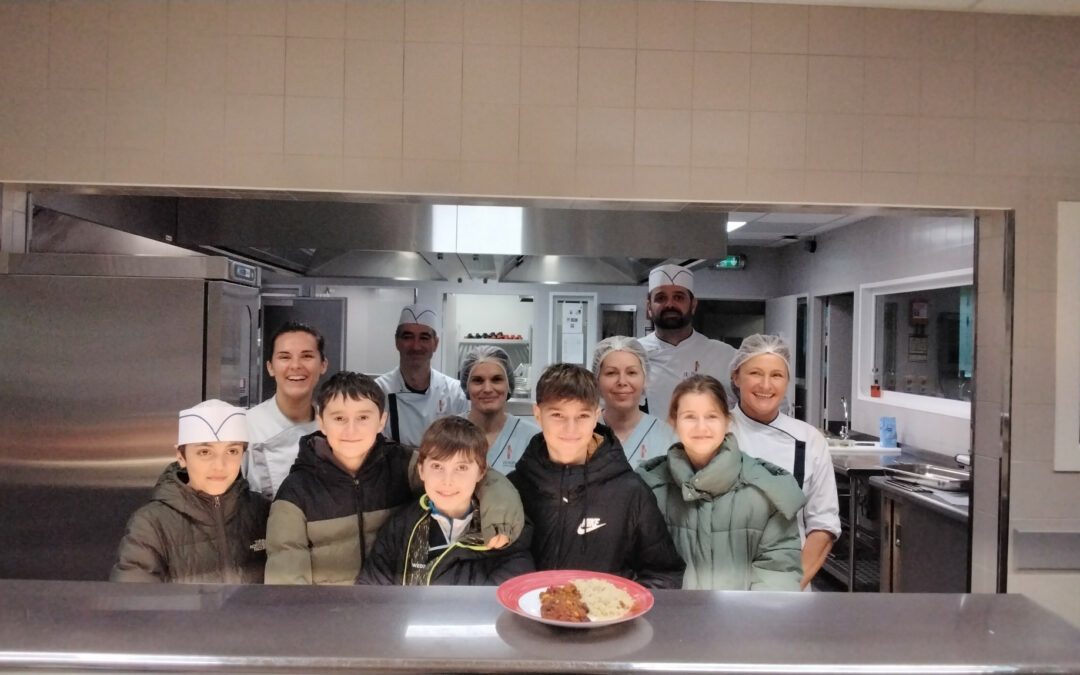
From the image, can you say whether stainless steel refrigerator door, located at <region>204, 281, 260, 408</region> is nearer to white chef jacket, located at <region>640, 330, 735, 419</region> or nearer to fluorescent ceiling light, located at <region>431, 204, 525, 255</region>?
fluorescent ceiling light, located at <region>431, 204, 525, 255</region>

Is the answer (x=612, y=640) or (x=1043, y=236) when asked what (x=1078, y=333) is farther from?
(x=612, y=640)

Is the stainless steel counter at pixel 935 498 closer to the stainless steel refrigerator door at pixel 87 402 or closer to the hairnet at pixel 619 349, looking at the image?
the hairnet at pixel 619 349

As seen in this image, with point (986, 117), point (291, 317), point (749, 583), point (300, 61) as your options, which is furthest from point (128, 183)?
point (986, 117)

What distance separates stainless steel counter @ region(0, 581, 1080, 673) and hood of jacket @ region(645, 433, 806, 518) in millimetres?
531

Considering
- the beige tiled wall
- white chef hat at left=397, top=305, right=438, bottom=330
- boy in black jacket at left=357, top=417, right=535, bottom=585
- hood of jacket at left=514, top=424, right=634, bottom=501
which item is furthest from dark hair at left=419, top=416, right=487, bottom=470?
white chef hat at left=397, top=305, right=438, bottom=330

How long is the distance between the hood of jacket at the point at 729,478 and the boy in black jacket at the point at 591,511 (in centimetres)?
11

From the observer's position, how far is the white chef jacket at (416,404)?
8.43ft

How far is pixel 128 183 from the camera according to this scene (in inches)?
76.9

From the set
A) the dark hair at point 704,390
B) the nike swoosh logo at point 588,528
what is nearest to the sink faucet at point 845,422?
the dark hair at point 704,390

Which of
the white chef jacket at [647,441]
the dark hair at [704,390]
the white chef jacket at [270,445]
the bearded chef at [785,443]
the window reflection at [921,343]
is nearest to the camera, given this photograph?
the dark hair at [704,390]

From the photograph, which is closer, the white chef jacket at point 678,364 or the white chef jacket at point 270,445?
the white chef jacket at point 270,445

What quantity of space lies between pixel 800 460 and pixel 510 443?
0.96m

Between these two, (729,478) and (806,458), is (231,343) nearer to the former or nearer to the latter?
(729,478)

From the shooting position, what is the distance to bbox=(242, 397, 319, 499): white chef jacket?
1.95 meters
